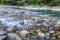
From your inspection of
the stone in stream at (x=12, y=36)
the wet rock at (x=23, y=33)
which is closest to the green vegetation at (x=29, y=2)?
the wet rock at (x=23, y=33)

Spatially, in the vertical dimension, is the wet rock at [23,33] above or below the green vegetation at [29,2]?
above

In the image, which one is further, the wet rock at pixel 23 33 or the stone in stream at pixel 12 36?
the wet rock at pixel 23 33

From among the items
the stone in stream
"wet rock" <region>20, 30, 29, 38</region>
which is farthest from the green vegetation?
the stone in stream

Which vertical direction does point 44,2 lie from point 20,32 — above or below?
below

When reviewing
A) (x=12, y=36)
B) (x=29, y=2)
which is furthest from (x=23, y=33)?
(x=29, y=2)

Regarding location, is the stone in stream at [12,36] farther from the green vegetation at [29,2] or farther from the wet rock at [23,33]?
the green vegetation at [29,2]

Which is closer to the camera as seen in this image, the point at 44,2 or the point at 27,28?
the point at 27,28

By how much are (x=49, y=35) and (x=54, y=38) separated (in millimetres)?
198

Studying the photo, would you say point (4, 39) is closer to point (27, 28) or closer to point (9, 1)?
point (27, 28)

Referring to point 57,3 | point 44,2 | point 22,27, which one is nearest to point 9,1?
point 44,2

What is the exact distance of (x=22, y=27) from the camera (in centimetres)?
520

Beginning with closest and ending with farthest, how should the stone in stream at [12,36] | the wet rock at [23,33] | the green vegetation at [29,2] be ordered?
the stone in stream at [12,36] → the wet rock at [23,33] → the green vegetation at [29,2]

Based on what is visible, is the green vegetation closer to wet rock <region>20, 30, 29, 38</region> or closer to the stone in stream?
wet rock <region>20, 30, 29, 38</region>

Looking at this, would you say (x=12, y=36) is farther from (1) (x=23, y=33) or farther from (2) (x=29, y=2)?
(2) (x=29, y=2)
